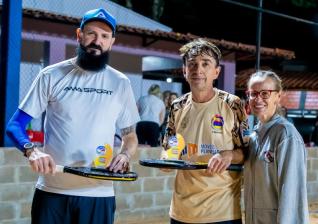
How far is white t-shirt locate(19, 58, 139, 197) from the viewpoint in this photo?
9.18 ft

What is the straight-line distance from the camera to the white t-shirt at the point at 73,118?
2.80 m

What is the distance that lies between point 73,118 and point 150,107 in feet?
22.3

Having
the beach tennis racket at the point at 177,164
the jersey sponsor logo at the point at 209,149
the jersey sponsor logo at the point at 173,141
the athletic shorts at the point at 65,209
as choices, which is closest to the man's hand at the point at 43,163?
the athletic shorts at the point at 65,209

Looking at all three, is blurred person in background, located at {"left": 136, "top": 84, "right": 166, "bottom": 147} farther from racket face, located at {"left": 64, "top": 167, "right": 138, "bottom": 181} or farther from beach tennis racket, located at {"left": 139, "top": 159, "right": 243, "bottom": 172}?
racket face, located at {"left": 64, "top": 167, "right": 138, "bottom": 181}

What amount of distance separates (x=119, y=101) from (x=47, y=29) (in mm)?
8054

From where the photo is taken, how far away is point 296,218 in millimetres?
2762

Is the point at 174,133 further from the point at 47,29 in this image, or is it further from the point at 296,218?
the point at 47,29

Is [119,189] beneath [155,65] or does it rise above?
beneath

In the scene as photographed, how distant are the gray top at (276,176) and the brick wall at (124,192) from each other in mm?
3001

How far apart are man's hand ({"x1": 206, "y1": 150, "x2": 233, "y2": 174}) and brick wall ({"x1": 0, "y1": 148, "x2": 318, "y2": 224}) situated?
2.97 meters

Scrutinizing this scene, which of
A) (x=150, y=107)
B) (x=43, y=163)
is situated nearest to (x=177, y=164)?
(x=43, y=163)

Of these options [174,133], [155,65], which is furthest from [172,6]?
[174,133]

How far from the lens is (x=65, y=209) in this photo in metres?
2.79

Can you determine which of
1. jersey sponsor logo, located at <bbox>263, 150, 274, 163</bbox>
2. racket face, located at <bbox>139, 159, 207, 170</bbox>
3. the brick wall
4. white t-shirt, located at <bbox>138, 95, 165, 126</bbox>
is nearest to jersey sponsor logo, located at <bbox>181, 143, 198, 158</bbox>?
racket face, located at <bbox>139, 159, 207, 170</bbox>
